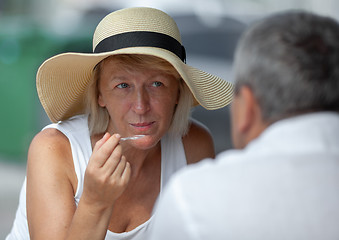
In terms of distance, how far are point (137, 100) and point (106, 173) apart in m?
0.49

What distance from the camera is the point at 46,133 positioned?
2.45 meters

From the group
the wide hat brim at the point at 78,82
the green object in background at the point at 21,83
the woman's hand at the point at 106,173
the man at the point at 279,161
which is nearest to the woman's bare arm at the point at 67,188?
the woman's hand at the point at 106,173

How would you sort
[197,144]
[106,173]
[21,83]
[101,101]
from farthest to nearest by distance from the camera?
[21,83], [197,144], [101,101], [106,173]

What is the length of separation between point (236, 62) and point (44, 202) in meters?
1.08

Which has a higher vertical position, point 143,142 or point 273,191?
point 273,191

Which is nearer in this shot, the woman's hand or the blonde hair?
the woman's hand

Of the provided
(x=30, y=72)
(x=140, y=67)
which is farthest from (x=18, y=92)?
(x=140, y=67)

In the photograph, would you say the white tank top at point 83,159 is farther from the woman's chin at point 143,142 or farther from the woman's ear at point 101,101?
the woman's chin at point 143,142

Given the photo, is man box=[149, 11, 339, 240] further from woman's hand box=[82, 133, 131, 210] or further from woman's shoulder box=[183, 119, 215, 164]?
woman's shoulder box=[183, 119, 215, 164]

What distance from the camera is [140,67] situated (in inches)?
93.5

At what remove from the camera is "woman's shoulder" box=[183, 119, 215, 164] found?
9.18 feet

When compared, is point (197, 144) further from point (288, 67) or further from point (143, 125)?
point (288, 67)

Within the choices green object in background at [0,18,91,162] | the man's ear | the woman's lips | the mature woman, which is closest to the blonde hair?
the mature woman

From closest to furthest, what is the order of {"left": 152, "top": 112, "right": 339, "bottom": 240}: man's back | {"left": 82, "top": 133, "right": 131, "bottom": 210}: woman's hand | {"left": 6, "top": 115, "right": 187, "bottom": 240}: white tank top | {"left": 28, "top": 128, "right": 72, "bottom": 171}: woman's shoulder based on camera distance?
{"left": 152, "top": 112, "right": 339, "bottom": 240}: man's back < {"left": 82, "top": 133, "right": 131, "bottom": 210}: woman's hand < {"left": 28, "top": 128, "right": 72, "bottom": 171}: woman's shoulder < {"left": 6, "top": 115, "right": 187, "bottom": 240}: white tank top
